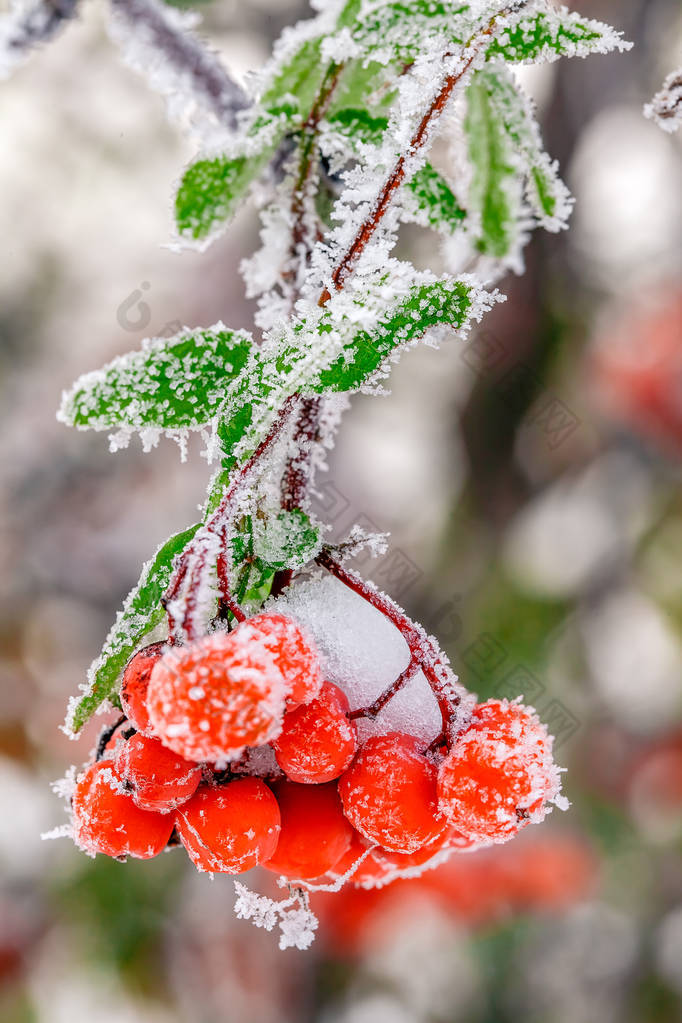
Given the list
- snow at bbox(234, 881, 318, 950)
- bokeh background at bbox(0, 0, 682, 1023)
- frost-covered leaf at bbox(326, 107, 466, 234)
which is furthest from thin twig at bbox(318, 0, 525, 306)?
bokeh background at bbox(0, 0, 682, 1023)

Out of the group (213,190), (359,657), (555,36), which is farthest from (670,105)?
(359,657)

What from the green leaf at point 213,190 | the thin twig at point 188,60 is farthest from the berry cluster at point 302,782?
the thin twig at point 188,60

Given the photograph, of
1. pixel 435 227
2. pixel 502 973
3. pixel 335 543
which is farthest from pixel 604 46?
pixel 502 973

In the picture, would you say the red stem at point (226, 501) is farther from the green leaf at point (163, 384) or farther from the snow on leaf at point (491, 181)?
the snow on leaf at point (491, 181)

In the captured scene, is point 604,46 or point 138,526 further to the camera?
point 138,526

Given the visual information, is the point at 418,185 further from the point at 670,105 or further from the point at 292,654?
the point at 292,654

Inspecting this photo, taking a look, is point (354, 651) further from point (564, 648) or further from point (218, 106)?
point (564, 648)

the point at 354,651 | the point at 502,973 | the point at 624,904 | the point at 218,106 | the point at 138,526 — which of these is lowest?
the point at 502,973
